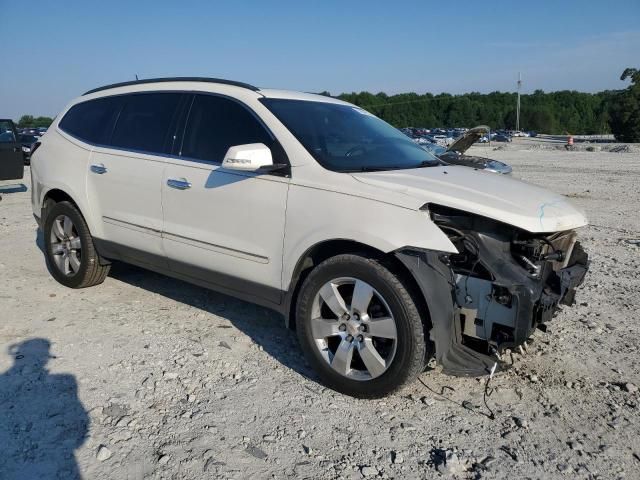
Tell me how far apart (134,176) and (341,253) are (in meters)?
1.99

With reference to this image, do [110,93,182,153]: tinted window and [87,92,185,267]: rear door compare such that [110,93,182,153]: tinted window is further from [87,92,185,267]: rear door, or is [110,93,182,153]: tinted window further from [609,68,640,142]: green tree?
[609,68,640,142]: green tree

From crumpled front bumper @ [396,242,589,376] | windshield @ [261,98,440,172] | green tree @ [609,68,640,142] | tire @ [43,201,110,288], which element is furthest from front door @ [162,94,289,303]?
green tree @ [609,68,640,142]

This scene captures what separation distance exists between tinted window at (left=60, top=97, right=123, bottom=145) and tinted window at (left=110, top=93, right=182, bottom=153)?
5.3 inches

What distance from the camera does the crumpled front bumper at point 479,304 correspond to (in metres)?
2.88

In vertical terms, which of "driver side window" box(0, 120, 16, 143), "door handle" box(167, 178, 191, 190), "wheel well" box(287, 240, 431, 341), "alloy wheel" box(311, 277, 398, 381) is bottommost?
"alloy wheel" box(311, 277, 398, 381)

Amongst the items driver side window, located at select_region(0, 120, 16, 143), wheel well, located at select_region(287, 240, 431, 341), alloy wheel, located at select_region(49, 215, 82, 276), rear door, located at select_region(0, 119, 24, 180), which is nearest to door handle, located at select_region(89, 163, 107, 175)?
alloy wheel, located at select_region(49, 215, 82, 276)

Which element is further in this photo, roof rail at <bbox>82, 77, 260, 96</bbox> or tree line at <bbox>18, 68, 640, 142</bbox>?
tree line at <bbox>18, 68, 640, 142</bbox>

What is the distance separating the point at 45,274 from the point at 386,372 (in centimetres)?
424

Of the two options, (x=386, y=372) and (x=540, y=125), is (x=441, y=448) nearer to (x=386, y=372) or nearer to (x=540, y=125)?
(x=386, y=372)

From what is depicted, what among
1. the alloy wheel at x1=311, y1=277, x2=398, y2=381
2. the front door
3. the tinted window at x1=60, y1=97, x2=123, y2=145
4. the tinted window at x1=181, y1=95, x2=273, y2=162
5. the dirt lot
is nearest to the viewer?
the dirt lot

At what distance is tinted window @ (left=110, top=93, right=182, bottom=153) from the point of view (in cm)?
431

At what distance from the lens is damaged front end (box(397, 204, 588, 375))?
2.90 metres

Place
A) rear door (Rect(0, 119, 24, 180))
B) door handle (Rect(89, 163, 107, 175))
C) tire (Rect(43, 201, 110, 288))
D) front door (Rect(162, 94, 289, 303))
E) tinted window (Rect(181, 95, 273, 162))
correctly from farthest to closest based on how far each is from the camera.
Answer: rear door (Rect(0, 119, 24, 180)) → tire (Rect(43, 201, 110, 288)) → door handle (Rect(89, 163, 107, 175)) → tinted window (Rect(181, 95, 273, 162)) → front door (Rect(162, 94, 289, 303))

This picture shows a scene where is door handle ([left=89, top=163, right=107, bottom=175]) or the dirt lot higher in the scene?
door handle ([left=89, top=163, right=107, bottom=175])
